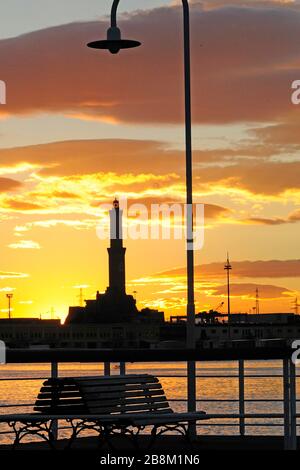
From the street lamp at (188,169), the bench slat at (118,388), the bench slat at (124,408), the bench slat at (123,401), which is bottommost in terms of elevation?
the bench slat at (124,408)

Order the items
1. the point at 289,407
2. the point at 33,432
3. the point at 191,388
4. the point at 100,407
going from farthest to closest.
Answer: the point at 191,388
the point at 33,432
the point at 289,407
the point at 100,407

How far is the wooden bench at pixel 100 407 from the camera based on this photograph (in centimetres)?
1334

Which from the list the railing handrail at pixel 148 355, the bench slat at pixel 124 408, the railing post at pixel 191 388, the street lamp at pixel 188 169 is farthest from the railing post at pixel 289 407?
the street lamp at pixel 188 169

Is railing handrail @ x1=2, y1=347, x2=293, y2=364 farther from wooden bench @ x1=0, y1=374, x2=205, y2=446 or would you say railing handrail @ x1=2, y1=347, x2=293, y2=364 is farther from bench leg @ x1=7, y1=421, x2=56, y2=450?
bench leg @ x1=7, y1=421, x2=56, y2=450

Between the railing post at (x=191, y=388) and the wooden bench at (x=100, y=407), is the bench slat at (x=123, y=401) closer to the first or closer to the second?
the wooden bench at (x=100, y=407)

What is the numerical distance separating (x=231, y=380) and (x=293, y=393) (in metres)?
141

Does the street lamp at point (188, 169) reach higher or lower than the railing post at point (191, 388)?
higher

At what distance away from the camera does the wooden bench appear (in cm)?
1334

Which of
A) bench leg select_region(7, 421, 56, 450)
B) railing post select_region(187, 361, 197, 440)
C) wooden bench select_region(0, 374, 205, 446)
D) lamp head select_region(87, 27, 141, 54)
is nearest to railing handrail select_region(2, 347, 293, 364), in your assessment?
wooden bench select_region(0, 374, 205, 446)

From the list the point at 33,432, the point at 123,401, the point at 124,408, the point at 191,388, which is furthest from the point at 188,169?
the point at 33,432

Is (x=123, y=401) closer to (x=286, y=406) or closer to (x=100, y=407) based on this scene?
(x=100, y=407)

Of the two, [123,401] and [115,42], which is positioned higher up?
[115,42]

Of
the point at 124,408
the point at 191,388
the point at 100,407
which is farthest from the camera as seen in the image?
the point at 191,388

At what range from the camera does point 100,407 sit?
1389cm
